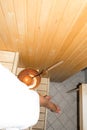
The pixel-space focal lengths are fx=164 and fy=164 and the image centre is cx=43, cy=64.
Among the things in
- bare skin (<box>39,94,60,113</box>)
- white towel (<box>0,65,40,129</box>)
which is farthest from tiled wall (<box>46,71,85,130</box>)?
white towel (<box>0,65,40,129</box>)

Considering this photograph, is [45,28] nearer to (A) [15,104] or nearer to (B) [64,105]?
(A) [15,104]

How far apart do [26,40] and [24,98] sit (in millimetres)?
730

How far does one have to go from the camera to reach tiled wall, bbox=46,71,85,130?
8.71 feet

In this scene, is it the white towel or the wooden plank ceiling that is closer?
the white towel

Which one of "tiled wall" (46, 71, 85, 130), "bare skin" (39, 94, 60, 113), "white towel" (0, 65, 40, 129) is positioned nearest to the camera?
"white towel" (0, 65, 40, 129)

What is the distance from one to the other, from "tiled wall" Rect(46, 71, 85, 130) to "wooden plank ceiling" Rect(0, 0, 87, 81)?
55.6 inches

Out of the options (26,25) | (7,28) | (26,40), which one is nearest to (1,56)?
(26,40)

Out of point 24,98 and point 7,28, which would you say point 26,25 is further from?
point 24,98

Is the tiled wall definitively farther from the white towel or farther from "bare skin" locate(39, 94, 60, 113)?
the white towel

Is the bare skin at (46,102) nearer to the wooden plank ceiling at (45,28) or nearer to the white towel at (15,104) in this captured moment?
the white towel at (15,104)

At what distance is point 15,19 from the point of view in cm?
89

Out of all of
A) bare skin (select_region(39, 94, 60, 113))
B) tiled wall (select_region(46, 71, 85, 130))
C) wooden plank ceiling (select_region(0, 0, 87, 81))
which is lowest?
tiled wall (select_region(46, 71, 85, 130))

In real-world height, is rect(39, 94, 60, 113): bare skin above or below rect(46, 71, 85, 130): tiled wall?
above

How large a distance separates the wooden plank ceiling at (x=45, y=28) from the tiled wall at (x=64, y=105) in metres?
1.41
